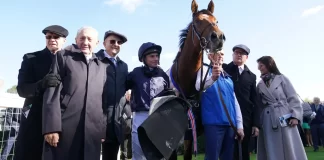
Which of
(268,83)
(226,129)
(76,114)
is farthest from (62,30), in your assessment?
(268,83)

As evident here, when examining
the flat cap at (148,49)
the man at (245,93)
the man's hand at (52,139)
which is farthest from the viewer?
the man at (245,93)

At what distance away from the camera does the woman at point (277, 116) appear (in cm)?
490

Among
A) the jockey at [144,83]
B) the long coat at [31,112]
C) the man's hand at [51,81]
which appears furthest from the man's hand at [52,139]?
the jockey at [144,83]

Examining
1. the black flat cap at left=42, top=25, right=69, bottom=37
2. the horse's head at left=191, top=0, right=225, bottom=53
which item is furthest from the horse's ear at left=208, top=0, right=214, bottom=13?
the black flat cap at left=42, top=25, right=69, bottom=37

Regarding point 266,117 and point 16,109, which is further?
point 16,109

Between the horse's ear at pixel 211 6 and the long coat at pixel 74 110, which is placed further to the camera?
the horse's ear at pixel 211 6

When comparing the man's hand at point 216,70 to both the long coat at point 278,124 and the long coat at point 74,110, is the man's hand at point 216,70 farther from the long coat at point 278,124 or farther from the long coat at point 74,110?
the long coat at point 278,124

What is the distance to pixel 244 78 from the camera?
4.87m

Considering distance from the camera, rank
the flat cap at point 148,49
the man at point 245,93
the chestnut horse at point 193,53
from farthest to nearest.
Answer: the man at point 245,93 → the flat cap at point 148,49 → the chestnut horse at point 193,53

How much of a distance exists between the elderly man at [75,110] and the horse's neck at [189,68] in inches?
40.4

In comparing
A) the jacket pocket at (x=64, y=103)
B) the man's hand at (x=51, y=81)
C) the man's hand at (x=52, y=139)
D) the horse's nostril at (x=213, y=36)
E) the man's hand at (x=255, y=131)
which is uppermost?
the horse's nostril at (x=213, y=36)

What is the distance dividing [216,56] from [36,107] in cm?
227

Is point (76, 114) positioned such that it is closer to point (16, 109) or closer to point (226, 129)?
point (226, 129)

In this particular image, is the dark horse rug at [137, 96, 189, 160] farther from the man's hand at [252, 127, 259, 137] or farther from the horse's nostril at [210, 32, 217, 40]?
the man's hand at [252, 127, 259, 137]
